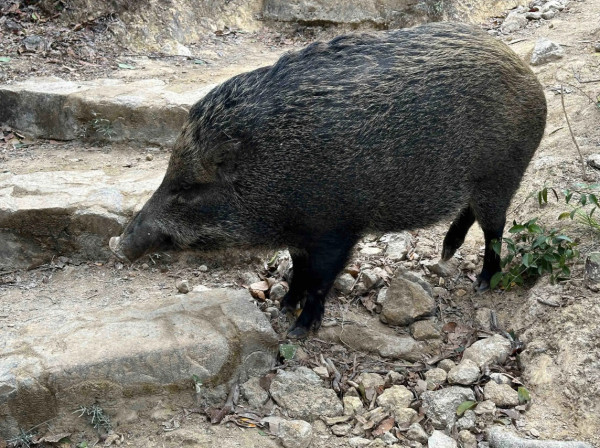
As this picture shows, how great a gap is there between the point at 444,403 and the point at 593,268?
1.23 metres

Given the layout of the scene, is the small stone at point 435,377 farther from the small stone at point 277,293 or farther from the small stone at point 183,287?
the small stone at point 183,287

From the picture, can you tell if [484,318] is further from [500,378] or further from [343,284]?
[343,284]

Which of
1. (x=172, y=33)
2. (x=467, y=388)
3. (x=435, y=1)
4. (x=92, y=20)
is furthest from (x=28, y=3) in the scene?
(x=467, y=388)

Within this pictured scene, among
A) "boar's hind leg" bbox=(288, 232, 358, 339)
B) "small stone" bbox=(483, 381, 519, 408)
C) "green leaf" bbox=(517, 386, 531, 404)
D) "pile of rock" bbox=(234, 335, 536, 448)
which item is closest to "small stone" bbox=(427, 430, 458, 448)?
"pile of rock" bbox=(234, 335, 536, 448)

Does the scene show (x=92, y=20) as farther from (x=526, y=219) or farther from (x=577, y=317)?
(x=577, y=317)

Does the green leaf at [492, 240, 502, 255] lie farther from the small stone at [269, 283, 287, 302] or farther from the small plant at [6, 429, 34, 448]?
the small plant at [6, 429, 34, 448]

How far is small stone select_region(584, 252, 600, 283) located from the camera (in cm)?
399

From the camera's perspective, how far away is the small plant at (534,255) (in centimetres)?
416

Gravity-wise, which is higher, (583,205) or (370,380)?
(583,205)

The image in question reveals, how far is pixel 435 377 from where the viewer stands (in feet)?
12.8

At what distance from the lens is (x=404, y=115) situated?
3.87m

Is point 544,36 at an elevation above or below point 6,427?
above

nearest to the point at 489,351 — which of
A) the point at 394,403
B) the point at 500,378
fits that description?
the point at 500,378

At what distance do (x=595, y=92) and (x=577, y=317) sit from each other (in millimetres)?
2804
